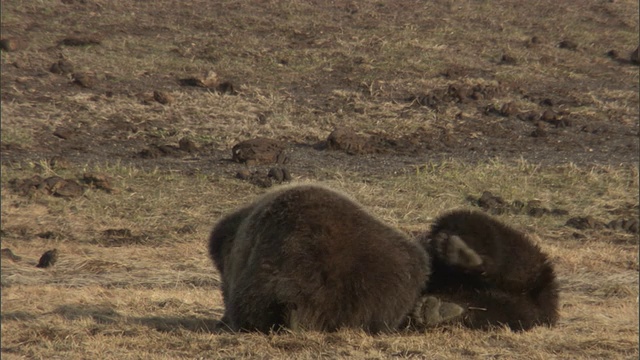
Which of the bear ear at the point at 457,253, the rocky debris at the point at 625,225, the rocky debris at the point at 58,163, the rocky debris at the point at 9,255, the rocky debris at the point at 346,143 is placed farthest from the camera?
the rocky debris at the point at 346,143

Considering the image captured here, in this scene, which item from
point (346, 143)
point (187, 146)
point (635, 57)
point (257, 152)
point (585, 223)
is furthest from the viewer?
point (635, 57)

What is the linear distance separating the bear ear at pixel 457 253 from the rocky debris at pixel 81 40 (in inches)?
594

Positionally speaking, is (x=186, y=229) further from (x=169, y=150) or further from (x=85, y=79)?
(x=85, y=79)

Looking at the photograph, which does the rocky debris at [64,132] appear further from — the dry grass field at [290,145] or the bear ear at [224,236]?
the bear ear at [224,236]

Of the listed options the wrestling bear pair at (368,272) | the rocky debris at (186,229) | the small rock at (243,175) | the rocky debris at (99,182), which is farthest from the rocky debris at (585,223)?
the wrestling bear pair at (368,272)

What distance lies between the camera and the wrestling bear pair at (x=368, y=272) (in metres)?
6.09

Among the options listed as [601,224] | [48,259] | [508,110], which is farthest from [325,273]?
[508,110]

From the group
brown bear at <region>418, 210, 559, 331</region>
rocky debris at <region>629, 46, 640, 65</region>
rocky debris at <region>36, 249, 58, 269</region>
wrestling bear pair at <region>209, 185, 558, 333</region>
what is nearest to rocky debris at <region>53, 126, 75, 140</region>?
rocky debris at <region>36, 249, 58, 269</region>

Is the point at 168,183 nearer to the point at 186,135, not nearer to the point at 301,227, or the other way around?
the point at 186,135

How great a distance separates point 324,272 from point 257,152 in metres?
10.3

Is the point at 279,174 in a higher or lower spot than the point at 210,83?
lower

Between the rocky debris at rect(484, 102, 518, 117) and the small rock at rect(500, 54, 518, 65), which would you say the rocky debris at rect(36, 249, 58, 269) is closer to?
the rocky debris at rect(484, 102, 518, 117)

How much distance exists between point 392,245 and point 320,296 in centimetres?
57

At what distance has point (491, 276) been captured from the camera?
651cm
